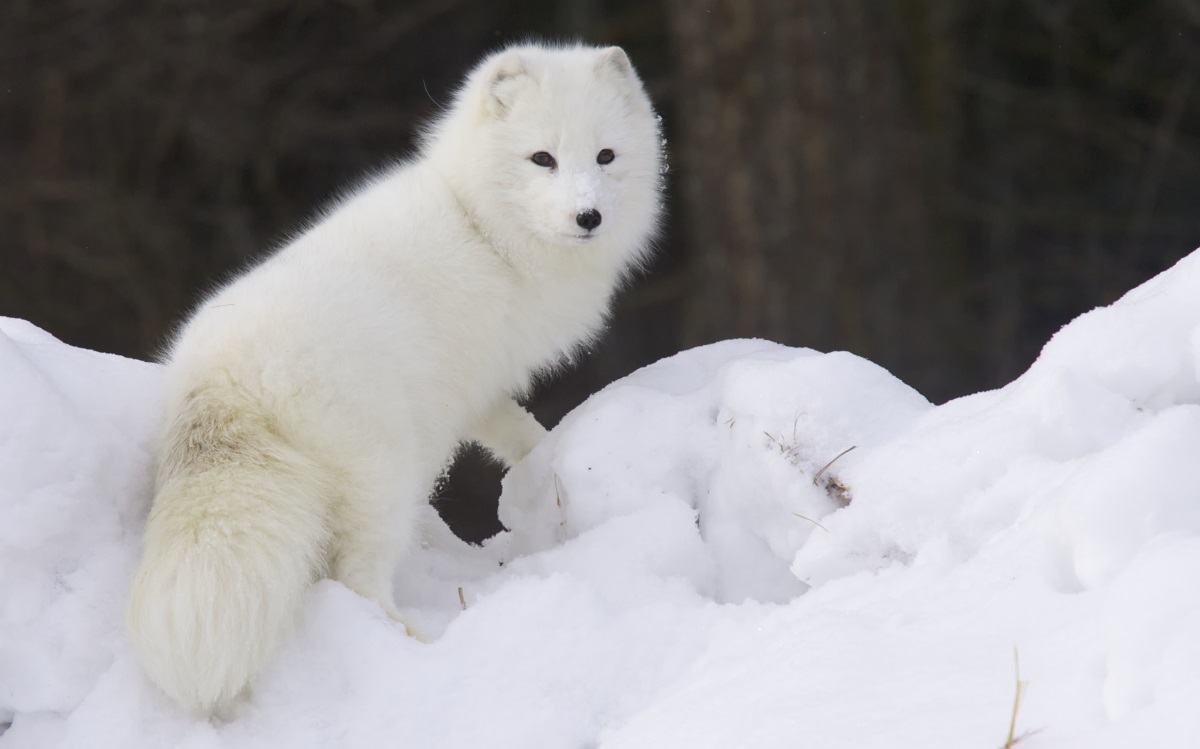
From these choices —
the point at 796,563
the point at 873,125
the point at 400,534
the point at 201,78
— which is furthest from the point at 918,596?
the point at 201,78

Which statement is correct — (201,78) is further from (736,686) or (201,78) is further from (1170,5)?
(736,686)

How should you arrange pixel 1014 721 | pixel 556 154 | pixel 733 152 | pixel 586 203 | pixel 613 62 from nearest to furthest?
pixel 1014 721 → pixel 586 203 → pixel 556 154 → pixel 613 62 → pixel 733 152

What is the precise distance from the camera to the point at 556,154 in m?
3.29

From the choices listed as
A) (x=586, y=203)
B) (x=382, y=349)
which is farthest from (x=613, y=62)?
(x=382, y=349)

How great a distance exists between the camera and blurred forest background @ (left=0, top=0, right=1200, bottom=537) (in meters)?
5.55

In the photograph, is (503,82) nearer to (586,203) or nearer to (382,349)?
(586,203)

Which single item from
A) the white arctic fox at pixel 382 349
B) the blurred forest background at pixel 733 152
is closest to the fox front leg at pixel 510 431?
the white arctic fox at pixel 382 349

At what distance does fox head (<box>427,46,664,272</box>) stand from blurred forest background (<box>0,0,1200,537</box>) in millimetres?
2049

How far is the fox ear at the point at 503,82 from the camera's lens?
339cm

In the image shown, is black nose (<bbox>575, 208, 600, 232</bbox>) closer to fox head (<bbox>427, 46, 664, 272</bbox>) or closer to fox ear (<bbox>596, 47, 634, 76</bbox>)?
fox head (<bbox>427, 46, 664, 272</bbox>)

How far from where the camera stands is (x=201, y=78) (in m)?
6.77

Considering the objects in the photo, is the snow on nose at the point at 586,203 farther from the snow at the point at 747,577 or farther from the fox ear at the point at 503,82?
the snow at the point at 747,577

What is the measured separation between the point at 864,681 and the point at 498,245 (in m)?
1.75

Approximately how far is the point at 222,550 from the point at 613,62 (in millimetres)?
1892
